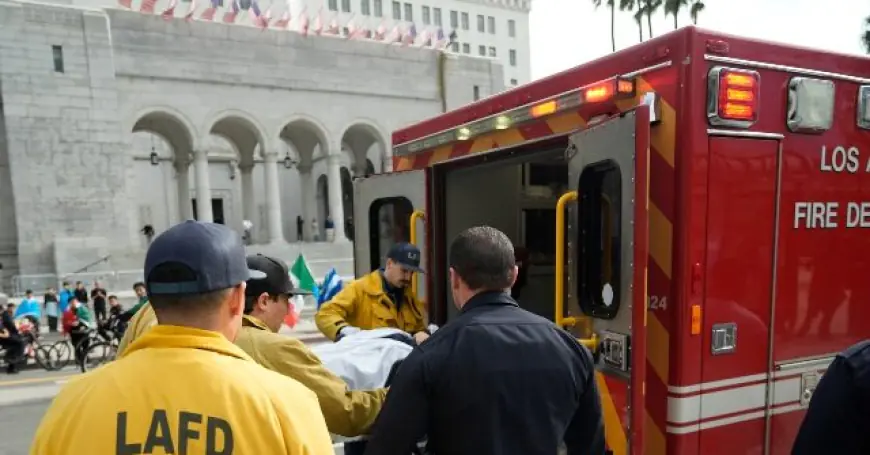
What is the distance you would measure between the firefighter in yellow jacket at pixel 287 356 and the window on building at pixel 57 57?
943 inches

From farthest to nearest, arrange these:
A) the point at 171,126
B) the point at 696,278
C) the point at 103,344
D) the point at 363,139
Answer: the point at 363,139 → the point at 171,126 → the point at 103,344 → the point at 696,278

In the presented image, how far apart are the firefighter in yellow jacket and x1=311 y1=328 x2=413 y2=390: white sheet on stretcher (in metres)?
0.31

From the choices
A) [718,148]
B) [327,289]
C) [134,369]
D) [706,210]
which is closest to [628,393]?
[706,210]

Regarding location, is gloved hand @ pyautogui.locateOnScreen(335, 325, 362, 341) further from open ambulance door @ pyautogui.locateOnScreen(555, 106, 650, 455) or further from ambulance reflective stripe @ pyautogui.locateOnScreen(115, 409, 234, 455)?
ambulance reflective stripe @ pyautogui.locateOnScreen(115, 409, 234, 455)

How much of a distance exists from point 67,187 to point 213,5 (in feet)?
32.6

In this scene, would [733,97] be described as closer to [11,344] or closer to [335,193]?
[11,344]

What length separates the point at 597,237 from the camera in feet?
9.04

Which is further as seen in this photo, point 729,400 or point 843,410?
point 729,400

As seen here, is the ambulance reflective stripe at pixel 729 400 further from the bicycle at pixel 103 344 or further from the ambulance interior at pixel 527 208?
the bicycle at pixel 103 344

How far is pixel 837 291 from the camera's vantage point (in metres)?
2.85

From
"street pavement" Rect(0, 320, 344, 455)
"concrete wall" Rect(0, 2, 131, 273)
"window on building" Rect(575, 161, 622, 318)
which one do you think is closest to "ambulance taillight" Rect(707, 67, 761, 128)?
"window on building" Rect(575, 161, 622, 318)

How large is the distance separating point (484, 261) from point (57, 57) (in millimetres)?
25094

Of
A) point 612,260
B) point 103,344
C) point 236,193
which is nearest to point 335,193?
point 236,193

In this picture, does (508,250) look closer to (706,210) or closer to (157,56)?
(706,210)
